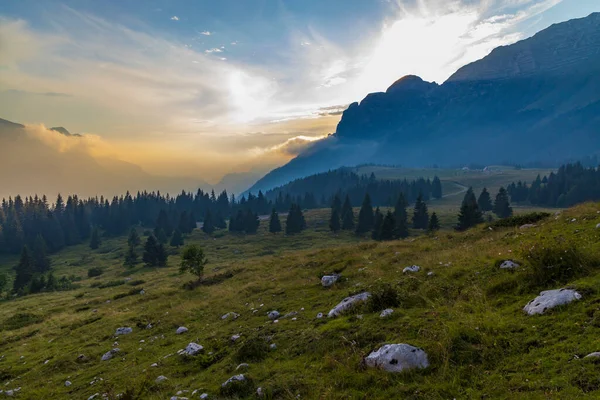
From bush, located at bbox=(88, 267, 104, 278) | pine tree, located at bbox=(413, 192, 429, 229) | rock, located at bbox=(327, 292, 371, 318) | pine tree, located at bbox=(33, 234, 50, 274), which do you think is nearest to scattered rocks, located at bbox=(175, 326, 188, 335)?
rock, located at bbox=(327, 292, 371, 318)

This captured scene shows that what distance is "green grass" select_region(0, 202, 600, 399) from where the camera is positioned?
270 inches

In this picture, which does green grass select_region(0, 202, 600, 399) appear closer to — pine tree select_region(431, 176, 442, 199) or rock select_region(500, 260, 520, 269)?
rock select_region(500, 260, 520, 269)

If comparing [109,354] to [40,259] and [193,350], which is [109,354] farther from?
[40,259]

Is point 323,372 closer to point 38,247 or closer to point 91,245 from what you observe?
point 38,247

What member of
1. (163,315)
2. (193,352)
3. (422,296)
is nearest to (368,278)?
(422,296)

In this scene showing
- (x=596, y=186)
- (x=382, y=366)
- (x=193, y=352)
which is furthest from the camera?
(x=596, y=186)

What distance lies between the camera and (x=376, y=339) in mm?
9477

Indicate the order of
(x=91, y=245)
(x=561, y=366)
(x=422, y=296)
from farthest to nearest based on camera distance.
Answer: (x=91, y=245)
(x=422, y=296)
(x=561, y=366)

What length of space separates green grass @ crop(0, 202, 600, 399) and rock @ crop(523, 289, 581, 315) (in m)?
0.24

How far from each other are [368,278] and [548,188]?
161m

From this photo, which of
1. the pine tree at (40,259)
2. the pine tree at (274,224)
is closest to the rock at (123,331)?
the pine tree at (40,259)

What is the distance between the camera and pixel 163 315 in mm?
22719

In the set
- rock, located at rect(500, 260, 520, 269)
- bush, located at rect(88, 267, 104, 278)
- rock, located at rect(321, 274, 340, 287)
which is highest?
rock, located at rect(500, 260, 520, 269)

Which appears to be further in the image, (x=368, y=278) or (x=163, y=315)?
(x=163, y=315)
